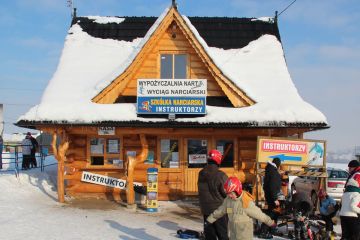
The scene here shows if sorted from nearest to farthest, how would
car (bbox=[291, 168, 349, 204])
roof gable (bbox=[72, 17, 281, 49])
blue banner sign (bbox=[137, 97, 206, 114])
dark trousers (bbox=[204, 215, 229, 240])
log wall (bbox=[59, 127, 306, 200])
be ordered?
dark trousers (bbox=[204, 215, 229, 240])
blue banner sign (bbox=[137, 97, 206, 114])
log wall (bbox=[59, 127, 306, 200])
car (bbox=[291, 168, 349, 204])
roof gable (bbox=[72, 17, 281, 49])

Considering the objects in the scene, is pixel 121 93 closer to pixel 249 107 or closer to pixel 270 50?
pixel 249 107

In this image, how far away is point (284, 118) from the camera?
13258mm

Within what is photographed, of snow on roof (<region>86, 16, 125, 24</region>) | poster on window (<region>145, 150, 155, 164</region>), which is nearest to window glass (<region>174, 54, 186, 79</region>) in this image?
poster on window (<region>145, 150, 155, 164</region>)

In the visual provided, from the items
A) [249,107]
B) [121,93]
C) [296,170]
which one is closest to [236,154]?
[249,107]

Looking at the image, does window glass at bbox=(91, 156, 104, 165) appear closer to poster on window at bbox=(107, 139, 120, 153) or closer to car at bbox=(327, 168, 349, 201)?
poster on window at bbox=(107, 139, 120, 153)

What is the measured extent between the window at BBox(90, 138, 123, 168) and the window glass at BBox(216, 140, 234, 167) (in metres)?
3.44

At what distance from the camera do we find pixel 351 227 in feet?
26.9

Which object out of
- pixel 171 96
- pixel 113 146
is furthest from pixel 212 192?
pixel 113 146

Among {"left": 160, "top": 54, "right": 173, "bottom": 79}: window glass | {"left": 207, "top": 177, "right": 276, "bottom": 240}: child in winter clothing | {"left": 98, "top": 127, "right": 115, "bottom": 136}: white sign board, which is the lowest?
{"left": 207, "top": 177, "right": 276, "bottom": 240}: child in winter clothing

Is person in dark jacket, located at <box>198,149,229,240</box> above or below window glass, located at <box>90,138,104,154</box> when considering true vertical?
below

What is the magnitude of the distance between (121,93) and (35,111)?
2774mm

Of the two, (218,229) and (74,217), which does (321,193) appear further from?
(74,217)

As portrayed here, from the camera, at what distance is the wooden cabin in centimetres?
1348

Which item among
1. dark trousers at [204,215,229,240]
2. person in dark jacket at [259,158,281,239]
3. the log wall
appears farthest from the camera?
the log wall
